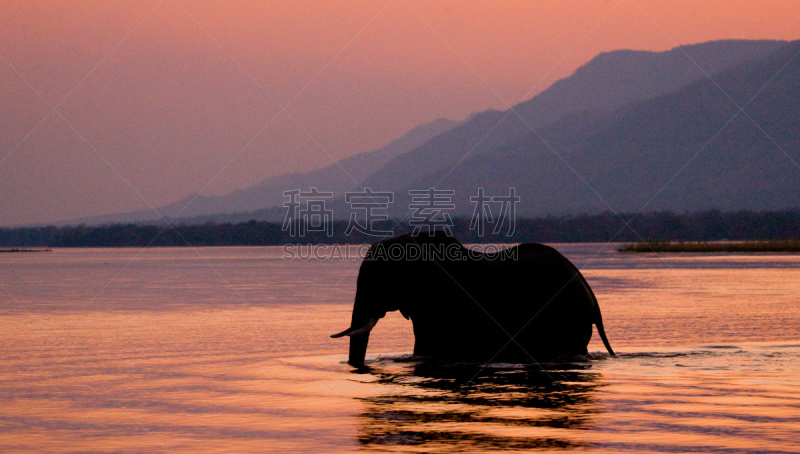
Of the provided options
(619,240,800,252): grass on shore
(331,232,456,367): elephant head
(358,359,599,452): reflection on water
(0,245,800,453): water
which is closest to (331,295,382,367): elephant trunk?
Answer: (331,232,456,367): elephant head

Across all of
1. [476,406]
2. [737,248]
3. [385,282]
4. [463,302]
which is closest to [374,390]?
[476,406]

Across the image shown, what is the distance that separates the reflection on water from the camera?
11555mm

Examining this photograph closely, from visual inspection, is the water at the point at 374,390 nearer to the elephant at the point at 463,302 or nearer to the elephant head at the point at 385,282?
the elephant at the point at 463,302

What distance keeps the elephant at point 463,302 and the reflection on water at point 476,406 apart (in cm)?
70

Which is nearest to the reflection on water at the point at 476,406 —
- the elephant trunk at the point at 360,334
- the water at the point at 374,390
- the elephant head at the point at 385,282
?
the water at the point at 374,390

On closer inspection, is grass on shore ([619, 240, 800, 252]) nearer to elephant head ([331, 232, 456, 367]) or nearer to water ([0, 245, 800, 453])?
water ([0, 245, 800, 453])

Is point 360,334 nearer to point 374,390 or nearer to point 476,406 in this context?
point 374,390

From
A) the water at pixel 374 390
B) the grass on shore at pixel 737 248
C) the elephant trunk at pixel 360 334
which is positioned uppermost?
the grass on shore at pixel 737 248

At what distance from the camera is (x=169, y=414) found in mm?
13531

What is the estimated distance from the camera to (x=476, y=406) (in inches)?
540

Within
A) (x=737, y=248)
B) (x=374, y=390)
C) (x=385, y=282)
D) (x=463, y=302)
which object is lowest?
(x=374, y=390)

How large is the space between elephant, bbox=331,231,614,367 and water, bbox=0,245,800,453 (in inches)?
27.6

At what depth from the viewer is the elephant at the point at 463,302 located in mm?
18562

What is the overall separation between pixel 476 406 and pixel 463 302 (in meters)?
5.09
